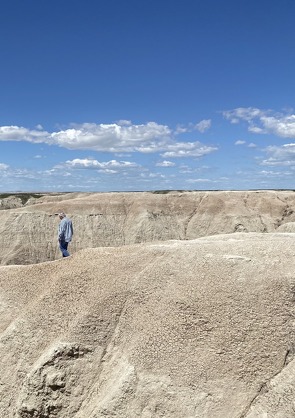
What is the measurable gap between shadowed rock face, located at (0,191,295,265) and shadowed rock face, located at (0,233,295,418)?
41.6 meters

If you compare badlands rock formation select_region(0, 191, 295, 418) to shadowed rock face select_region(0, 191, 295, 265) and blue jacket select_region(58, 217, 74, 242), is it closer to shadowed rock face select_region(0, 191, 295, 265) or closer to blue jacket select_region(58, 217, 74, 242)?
blue jacket select_region(58, 217, 74, 242)

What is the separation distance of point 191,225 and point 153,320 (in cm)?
5320

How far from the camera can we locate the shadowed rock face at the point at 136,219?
198ft

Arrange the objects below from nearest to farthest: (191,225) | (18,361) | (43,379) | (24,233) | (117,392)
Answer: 1. (117,392)
2. (43,379)
3. (18,361)
4. (24,233)
5. (191,225)

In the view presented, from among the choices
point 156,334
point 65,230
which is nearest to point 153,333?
point 156,334

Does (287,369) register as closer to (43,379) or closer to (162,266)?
(162,266)

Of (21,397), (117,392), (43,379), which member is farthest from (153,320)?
A: (21,397)

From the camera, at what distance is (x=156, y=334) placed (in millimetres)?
15758

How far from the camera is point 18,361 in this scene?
17.2 meters

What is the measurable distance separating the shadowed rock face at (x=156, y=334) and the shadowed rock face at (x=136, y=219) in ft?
137

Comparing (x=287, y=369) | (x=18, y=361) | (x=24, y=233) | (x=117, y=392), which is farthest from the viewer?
(x=24, y=233)

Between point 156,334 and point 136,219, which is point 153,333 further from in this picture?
point 136,219

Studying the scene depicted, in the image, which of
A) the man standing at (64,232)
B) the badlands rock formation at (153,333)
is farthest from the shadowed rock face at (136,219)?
the badlands rock formation at (153,333)

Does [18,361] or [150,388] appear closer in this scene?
[150,388]
